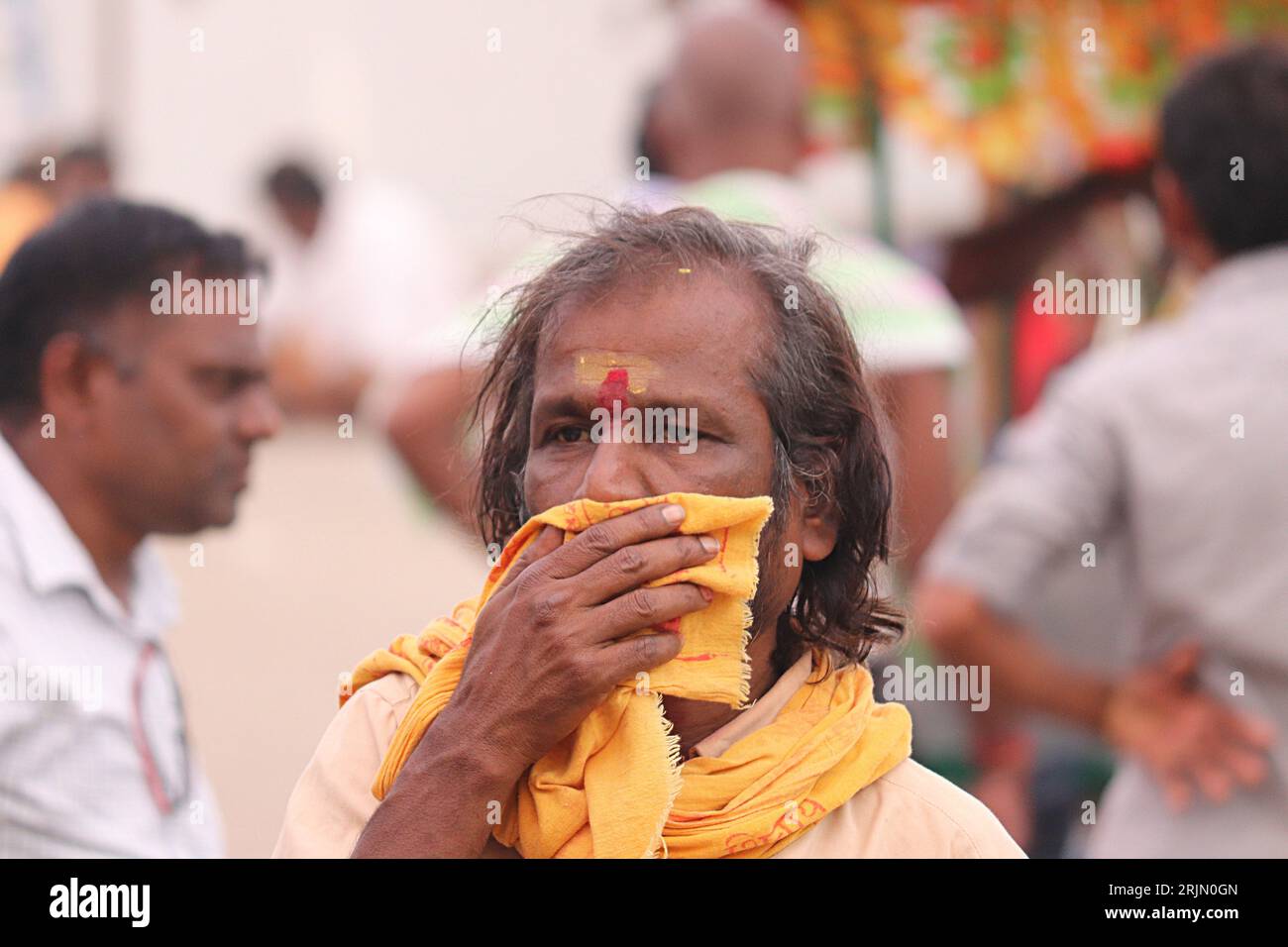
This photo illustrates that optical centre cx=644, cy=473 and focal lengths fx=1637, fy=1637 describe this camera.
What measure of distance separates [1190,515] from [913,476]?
26.9 inches

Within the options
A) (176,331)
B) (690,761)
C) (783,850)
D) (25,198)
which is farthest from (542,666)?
(25,198)

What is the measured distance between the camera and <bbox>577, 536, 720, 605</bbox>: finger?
179 centimetres

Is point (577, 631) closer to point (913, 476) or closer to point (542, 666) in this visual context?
point (542, 666)

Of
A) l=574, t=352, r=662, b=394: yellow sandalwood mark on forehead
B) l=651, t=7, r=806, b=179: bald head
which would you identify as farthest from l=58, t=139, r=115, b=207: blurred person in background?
l=574, t=352, r=662, b=394: yellow sandalwood mark on forehead

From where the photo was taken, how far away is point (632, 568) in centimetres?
179

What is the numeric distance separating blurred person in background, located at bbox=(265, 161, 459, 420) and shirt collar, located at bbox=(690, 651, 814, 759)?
18.0 ft

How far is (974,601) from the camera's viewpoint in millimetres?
3520

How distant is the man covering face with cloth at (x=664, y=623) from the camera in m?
1.81

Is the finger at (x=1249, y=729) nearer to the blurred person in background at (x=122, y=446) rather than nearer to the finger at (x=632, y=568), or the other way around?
the finger at (x=632, y=568)

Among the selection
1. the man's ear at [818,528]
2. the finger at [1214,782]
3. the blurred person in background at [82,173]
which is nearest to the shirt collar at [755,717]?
the man's ear at [818,528]

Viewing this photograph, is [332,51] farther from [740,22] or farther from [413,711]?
[413,711]

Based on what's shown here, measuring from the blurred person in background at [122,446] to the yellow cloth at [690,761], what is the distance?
905mm

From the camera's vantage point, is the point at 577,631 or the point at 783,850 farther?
the point at 783,850

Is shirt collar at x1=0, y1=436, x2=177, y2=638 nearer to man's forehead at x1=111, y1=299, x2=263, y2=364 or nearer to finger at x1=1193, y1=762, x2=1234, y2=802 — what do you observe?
man's forehead at x1=111, y1=299, x2=263, y2=364
